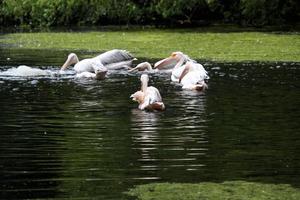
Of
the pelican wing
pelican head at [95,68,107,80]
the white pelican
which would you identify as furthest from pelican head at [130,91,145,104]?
the pelican wing

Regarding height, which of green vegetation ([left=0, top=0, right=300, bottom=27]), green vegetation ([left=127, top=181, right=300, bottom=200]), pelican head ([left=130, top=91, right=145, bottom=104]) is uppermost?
green vegetation ([left=127, top=181, right=300, bottom=200])

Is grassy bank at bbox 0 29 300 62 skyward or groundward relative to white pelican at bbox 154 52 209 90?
groundward

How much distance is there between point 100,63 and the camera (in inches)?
717

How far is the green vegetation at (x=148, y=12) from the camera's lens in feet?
125

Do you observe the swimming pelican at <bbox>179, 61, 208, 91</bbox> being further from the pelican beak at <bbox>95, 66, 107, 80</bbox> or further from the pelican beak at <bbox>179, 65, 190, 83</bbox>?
the pelican beak at <bbox>95, 66, 107, 80</bbox>

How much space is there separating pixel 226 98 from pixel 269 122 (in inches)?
104

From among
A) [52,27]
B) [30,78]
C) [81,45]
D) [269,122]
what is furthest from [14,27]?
[269,122]

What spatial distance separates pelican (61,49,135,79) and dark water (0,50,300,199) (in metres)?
0.89

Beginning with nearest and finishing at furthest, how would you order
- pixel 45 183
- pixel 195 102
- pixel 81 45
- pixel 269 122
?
1. pixel 45 183
2. pixel 269 122
3. pixel 195 102
4. pixel 81 45

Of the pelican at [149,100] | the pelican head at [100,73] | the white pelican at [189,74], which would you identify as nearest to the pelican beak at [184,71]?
the white pelican at [189,74]

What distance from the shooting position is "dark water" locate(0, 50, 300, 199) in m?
8.09

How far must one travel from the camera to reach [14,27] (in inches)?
1715

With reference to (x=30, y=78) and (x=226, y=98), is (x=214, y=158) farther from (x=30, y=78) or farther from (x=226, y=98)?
(x=30, y=78)

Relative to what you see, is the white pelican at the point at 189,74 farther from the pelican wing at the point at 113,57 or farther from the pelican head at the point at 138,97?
the pelican head at the point at 138,97
